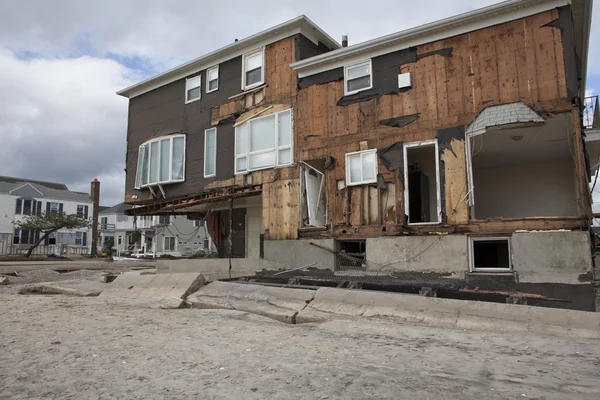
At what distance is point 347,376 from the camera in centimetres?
447

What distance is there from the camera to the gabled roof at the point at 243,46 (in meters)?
13.8

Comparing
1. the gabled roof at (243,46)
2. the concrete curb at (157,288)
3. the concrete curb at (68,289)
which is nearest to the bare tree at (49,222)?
the gabled roof at (243,46)

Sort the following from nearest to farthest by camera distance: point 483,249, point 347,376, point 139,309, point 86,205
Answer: point 347,376
point 139,309
point 483,249
point 86,205

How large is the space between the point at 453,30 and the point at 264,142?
6.46 meters

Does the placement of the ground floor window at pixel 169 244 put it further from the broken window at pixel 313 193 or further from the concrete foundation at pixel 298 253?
the broken window at pixel 313 193

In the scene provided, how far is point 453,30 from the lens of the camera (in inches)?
425

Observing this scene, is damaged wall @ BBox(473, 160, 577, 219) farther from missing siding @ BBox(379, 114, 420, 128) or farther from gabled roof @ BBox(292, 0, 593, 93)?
missing siding @ BBox(379, 114, 420, 128)

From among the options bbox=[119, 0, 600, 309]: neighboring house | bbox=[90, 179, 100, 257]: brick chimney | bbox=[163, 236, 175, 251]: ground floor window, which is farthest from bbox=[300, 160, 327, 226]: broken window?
bbox=[90, 179, 100, 257]: brick chimney

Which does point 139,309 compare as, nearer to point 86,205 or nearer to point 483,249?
point 483,249

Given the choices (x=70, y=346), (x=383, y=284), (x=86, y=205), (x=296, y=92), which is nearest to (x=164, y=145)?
(x=296, y=92)

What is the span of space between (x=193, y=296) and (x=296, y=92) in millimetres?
6885

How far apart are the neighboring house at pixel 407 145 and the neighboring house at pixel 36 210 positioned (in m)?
34.4

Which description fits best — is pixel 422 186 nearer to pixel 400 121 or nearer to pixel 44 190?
pixel 400 121

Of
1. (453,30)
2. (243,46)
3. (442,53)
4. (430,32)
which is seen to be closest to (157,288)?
(243,46)
